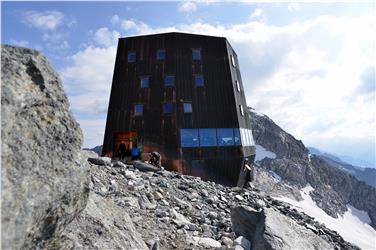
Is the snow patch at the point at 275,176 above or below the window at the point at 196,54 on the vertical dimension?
below

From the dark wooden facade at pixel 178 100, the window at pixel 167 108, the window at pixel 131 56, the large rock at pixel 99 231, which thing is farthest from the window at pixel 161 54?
the large rock at pixel 99 231

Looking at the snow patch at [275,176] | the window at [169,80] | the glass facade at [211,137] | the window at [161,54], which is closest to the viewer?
the glass facade at [211,137]

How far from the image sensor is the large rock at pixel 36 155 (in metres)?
3.47

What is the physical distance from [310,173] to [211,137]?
108564mm

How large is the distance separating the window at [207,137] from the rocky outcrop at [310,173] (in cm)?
8965

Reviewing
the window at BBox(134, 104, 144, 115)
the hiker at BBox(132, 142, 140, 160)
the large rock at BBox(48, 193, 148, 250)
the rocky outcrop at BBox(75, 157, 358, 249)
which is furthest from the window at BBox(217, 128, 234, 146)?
the large rock at BBox(48, 193, 148, 250)

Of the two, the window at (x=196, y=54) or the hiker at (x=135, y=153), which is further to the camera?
the window at (x=196, y=54)

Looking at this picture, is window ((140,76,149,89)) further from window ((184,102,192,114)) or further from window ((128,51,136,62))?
window ((184,102,192,114))

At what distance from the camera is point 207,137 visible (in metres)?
27.6

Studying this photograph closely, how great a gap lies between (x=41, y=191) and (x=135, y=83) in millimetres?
26854

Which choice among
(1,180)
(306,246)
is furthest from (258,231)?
(1,180)

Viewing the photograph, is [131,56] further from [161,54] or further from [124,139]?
[124,139]

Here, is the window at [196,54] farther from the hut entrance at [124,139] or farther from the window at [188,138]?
the hut entrance at [124,139]

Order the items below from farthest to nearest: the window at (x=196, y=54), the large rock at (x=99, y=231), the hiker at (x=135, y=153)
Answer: the window at (x=196, y=54)
the hiker at (x=135, y=153)
the large rock at (x=99, y=231)
